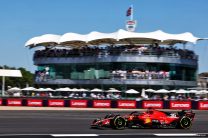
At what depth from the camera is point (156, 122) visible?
23.0 m

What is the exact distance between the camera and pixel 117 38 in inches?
2948

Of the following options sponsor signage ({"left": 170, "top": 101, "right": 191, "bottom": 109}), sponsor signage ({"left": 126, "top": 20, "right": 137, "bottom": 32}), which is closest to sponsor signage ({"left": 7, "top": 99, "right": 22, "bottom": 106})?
sponsor signage ({"left": 170, "top": 101, "right": 191, "bottom": 109})

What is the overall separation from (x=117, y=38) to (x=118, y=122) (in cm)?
5312

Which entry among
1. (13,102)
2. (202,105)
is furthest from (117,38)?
(13,102)

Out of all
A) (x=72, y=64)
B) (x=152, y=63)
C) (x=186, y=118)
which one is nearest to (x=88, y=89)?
(x=72, y=64)

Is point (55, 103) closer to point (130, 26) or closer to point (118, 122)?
point (118, 122)

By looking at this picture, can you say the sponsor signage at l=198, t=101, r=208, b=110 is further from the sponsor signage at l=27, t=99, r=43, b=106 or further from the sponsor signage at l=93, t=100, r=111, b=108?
the sponsor signage at l=27, t=99, r=43, b=106

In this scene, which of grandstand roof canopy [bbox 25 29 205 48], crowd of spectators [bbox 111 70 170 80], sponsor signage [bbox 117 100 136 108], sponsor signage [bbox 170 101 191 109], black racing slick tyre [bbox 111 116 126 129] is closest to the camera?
black racing slick tyre [bbox 111 116 126 129]

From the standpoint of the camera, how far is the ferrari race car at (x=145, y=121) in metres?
22.3

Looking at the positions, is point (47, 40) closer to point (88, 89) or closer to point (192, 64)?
point (88, 89)

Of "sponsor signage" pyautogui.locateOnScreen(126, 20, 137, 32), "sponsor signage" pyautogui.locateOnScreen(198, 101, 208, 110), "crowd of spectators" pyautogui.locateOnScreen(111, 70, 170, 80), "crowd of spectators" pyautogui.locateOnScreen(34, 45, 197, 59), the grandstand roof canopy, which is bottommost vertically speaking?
"sponsor signage" pyautogui.locateOnScreen(198, 101, 208, 110)

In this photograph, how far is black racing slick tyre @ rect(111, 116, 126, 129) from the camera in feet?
72.9

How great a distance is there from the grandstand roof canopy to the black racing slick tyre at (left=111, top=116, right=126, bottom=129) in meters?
52.9

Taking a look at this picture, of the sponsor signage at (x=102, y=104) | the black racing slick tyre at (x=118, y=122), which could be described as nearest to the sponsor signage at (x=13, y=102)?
the sponsor signage at (x=102, y=104)
